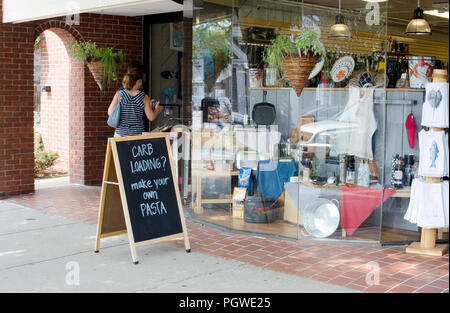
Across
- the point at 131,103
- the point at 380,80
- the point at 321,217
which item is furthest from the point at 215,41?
the point at 321,217

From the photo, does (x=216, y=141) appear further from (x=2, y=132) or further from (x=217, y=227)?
(x=2, y=132)

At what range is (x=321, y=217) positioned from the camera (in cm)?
625

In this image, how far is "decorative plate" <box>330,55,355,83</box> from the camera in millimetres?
6277

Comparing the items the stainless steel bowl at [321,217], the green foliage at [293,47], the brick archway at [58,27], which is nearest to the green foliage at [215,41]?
the green foliage at [293,47]

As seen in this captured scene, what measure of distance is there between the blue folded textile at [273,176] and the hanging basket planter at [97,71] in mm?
3462

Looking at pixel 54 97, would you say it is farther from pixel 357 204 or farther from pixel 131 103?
pixel 357 204

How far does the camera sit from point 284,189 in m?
6.48

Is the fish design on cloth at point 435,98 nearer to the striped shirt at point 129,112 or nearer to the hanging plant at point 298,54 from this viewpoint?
the hanging plant at point 298,54

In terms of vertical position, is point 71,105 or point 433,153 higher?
point 71,105

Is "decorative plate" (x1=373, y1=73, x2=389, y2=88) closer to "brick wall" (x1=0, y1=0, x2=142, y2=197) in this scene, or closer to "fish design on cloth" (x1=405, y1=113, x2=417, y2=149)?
"fish design on cloth" (x1=405, y1=113, x2=417, y2=149)

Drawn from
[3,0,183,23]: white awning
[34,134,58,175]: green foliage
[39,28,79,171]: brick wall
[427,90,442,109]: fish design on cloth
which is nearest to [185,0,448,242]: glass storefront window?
[427,90,442,109]: fish design on cloth

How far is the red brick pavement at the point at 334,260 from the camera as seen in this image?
4.75m

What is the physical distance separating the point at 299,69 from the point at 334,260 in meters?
2.04

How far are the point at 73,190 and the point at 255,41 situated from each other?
13.4 ft
